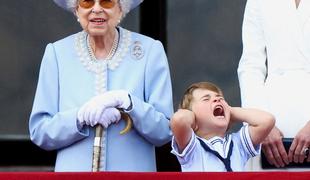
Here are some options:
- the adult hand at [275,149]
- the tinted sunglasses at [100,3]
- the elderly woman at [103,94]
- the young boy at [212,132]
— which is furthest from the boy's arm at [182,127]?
the tinted sunglasses at [100,3]

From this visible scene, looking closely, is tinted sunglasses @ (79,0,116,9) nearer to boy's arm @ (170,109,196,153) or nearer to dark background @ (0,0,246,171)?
boy's arm @ (170,109,196,153)

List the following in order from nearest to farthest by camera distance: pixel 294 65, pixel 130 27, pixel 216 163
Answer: pixel 216 163, pixel 294 65, pixel 130 27

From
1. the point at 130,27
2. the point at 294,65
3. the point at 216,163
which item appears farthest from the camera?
the point at 130,27

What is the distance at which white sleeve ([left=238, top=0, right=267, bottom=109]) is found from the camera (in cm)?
341

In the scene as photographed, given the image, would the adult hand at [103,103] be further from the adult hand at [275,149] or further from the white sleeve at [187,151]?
the adult hand at [275,149]

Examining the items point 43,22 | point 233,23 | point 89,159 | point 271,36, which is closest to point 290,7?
point 271,36

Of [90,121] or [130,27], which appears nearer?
[90,121]

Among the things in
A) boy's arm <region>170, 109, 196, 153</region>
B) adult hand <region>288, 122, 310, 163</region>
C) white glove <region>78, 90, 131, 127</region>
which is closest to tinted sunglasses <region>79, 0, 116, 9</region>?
white glove <region>78, 90, 131, 127</region>

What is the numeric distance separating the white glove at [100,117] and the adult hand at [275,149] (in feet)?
1.58

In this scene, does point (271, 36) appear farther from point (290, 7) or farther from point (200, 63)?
point (200, 63)

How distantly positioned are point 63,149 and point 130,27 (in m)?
1.49

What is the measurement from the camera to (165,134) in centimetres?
325

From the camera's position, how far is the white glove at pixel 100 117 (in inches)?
124

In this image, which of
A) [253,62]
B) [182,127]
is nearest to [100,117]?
[182,127]
